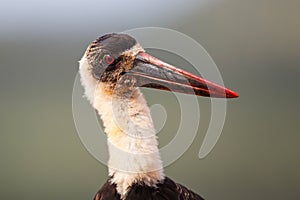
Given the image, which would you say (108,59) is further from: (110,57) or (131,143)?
(131,143)

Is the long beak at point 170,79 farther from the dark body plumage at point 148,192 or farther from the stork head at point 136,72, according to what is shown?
the dark body plumage at point 148,192

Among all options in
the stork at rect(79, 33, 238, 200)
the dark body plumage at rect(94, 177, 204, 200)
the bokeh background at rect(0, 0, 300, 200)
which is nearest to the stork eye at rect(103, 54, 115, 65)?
the stork at rect(79, 33, 238, 200)

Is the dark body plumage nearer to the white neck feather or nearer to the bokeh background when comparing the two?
the white neck feather

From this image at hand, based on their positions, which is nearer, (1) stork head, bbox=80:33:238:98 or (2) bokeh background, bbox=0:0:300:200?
(1) stork head, bbox=80:33:238:98

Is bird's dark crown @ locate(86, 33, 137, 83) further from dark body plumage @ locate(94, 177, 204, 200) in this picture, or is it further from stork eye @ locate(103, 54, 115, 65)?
dark body plumage @ locate(94, 177, 204, 200)

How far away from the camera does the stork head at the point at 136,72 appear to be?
2.55 ft

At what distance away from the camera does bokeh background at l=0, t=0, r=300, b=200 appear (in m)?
1.59

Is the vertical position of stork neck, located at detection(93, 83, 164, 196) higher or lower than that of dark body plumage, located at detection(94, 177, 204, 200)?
higher
